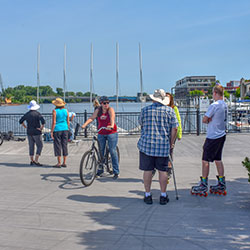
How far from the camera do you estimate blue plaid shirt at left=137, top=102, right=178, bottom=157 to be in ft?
18.1

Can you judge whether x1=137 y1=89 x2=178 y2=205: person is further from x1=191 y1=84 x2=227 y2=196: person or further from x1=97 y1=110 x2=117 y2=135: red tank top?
x1=97 y1=110 x2=117 y2=135: red tank top

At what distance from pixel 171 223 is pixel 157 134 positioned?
1410 millimetres

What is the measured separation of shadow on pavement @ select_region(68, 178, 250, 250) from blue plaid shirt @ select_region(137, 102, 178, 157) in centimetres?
87

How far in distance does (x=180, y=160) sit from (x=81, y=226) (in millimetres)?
5717

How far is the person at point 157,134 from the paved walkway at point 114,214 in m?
0.61

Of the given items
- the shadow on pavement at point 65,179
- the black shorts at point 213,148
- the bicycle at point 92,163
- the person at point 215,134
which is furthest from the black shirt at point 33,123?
the black shorts at point 213,148

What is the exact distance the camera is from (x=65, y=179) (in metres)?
7.63

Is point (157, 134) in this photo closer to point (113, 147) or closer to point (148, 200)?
point (148, 200)

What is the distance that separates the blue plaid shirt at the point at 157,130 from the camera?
5.53m

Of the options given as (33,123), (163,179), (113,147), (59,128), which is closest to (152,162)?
(163,179)

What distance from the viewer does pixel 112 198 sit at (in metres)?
6.04

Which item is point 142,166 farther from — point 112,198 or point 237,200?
point 237,200

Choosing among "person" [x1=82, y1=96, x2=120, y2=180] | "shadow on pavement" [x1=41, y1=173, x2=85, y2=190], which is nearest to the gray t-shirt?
"person" [x1=82, y1=96, x2=120, y2=180]

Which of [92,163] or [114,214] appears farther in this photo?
[92,163]
